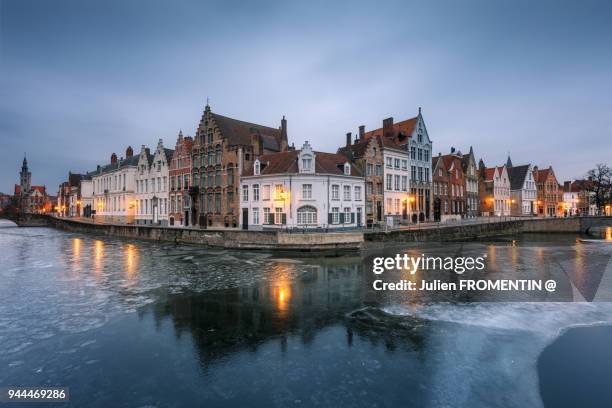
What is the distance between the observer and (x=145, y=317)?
1409 cm

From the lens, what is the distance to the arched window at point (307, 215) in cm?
3915

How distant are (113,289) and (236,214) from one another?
25.8 meters

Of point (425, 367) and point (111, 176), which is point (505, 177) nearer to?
point (425, 367)

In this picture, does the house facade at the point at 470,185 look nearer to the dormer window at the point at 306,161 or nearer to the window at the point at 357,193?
the window at the point at 357,193

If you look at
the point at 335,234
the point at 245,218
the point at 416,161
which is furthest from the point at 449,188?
the point at 245,218

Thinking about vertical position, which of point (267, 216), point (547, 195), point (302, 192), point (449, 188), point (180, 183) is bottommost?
point (267, 216)

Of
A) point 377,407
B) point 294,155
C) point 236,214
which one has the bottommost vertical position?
point 377,407

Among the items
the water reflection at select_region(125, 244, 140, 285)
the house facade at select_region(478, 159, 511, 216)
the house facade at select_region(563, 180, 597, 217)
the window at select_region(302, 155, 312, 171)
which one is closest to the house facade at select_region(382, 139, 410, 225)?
the window at select_region(302, 155, 312, 171)

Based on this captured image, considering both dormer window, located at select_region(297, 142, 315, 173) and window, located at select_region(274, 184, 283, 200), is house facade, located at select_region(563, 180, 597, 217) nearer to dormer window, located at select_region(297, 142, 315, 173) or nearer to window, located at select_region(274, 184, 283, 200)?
dormer window, located at select_region(297, 142, 315, 173)

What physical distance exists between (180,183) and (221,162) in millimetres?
10499

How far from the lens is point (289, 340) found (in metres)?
11.7

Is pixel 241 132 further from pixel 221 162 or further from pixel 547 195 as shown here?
pixel 547 195

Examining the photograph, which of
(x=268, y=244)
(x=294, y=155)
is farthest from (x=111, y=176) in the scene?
(x=268, y=244)

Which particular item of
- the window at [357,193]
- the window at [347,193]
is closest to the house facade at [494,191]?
the window at [357,193]
